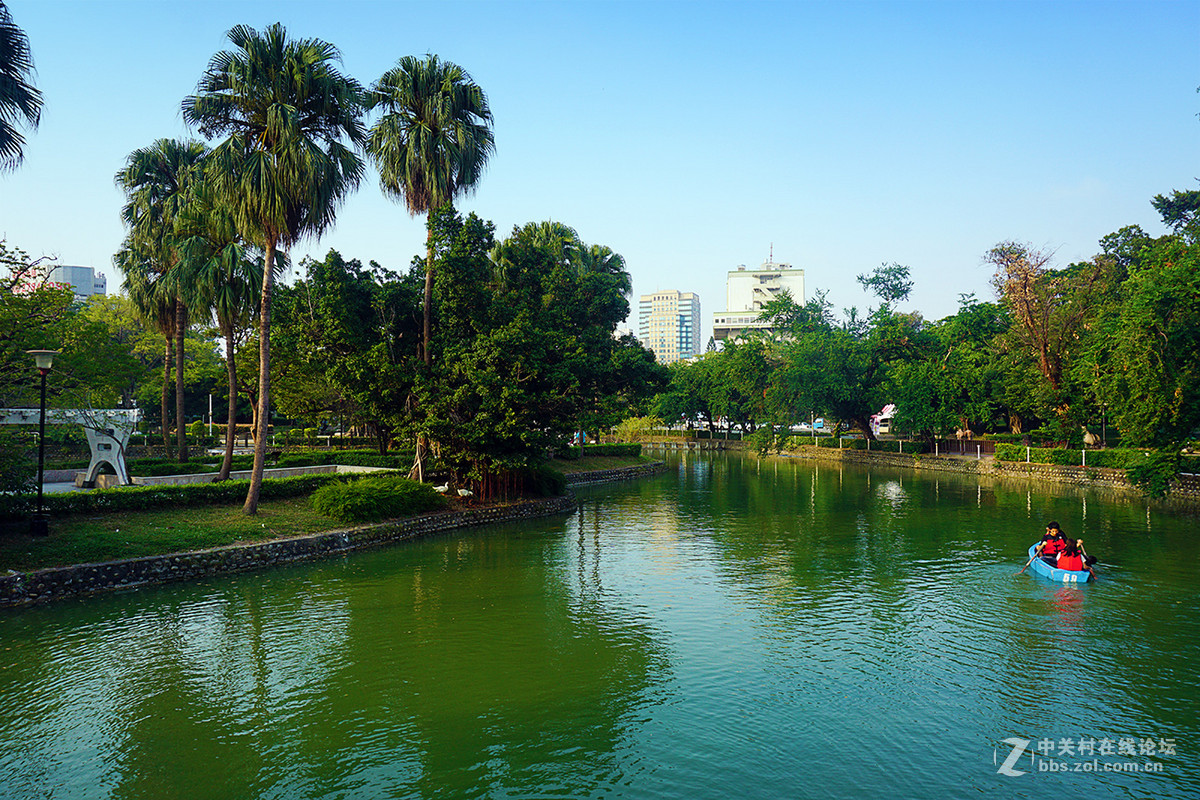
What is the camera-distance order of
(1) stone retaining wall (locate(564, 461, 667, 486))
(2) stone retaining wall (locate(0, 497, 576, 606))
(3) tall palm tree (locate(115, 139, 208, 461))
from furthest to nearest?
(1) stone retaining wall (locate(564, 461, 667, 486)) < (3) tall palm tree (locate(115, 139, 208, 461)) < (2) stone retaining wall (locate(0, 497, 576, 606))

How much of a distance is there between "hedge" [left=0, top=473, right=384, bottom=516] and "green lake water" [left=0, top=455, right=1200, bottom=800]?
5.43 meters

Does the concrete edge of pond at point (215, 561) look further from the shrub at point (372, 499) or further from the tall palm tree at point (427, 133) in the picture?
the tall palm tree at point (427, 133)

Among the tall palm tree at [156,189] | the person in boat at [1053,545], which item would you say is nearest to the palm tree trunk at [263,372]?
the tall palm tree at [156,189]

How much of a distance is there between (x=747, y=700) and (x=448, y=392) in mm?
21401

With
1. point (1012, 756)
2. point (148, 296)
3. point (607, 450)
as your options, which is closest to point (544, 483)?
point (148, 296)

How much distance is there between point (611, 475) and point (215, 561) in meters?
38.4

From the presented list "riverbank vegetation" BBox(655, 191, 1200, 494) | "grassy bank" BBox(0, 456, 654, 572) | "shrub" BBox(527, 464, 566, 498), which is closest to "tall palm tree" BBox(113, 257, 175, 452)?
"grassy bank" BBox(0, 456, 654, 572)

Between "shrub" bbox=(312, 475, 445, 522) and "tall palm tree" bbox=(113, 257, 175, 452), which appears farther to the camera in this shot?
"tall palm tree" bbox=(113, 257, 175, 452)

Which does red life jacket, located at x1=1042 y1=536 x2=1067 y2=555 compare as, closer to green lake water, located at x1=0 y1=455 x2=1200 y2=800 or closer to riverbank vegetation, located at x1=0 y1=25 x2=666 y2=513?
green lake water, located at x1=0 y1=455 x2=1200 y2=800

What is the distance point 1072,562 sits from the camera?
825 inches

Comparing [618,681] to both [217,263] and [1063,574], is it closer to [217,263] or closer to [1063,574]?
[1063,574]

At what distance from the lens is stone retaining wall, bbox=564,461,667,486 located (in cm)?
5394

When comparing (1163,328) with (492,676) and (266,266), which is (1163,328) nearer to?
(492,676)

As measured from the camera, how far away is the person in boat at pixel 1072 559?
20.9 metres
